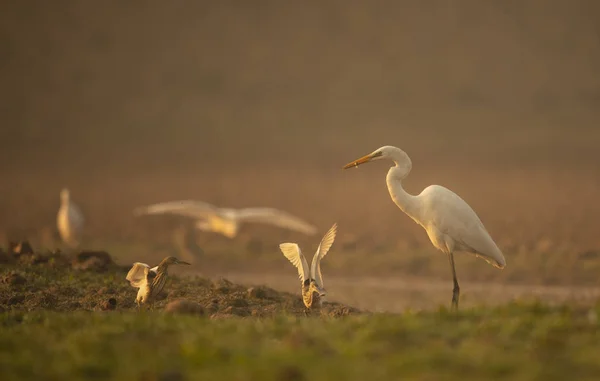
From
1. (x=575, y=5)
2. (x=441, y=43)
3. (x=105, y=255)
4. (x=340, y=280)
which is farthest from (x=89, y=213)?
(x=575, y=5)

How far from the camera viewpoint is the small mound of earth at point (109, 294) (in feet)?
31.1

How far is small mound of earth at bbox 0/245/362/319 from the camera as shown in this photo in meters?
9.48

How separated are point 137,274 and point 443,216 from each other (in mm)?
2957

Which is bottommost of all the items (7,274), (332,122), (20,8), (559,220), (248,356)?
(248,356)

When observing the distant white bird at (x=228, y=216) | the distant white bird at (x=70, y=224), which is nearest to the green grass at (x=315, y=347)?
the distant white bird at (x=228, y=216)

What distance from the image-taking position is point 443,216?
988 centimetres

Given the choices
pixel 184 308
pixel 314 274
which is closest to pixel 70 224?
pixel 314 274

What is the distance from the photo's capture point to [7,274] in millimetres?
10578

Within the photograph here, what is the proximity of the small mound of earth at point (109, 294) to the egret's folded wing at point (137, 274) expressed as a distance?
25cm

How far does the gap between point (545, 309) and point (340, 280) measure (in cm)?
813

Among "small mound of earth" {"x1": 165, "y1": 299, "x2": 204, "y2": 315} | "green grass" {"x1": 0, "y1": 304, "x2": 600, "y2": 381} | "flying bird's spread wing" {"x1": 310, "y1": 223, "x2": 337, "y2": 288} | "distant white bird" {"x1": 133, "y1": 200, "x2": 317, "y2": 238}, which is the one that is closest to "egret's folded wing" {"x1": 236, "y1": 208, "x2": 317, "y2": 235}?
"distant white bird" {"x1": 133, "y1": 200, "x2": 317, "y2": 238}

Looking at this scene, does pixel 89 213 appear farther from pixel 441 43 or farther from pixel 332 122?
pixel 441 43

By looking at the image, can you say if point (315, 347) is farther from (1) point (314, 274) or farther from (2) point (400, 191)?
(2) point (400, 191)

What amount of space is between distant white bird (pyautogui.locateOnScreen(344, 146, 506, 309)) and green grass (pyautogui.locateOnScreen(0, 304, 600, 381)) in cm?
201
